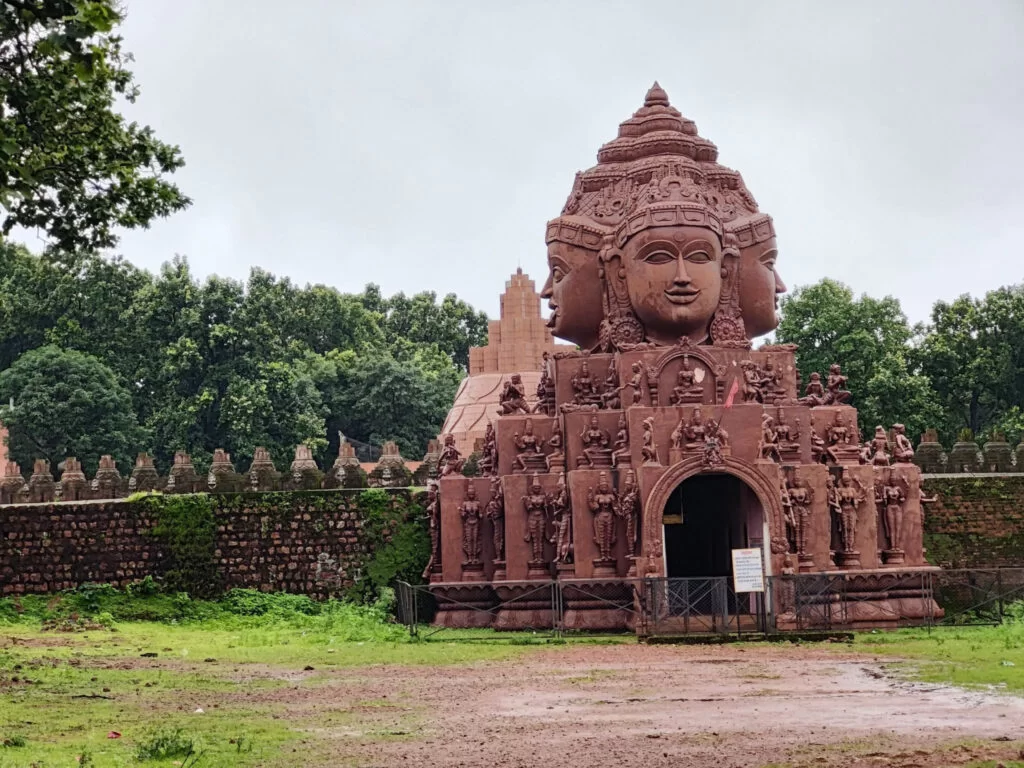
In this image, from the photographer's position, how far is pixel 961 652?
20.7 metres

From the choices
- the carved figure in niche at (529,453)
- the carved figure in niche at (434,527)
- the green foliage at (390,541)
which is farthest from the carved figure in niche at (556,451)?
the green foliage at (390,541)

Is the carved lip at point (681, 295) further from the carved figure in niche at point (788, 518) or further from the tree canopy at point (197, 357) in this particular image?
the tree canopy at point (197, 357)

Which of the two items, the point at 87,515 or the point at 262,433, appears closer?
the point at 87,515

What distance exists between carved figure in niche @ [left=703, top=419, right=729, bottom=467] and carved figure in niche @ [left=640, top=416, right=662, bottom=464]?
861mm

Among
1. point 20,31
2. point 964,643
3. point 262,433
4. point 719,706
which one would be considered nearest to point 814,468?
point 964,643

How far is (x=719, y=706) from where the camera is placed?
50.3 feet

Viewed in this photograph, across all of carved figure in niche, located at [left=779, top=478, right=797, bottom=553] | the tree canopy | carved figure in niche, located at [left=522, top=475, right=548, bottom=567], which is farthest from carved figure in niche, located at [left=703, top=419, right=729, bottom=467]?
the tree canopy

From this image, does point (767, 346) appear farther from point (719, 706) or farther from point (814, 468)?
point (719, 706)

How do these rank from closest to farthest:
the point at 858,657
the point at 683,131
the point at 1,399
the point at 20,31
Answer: the point at 20,31, the point at 858,657, the point at 683,131, the point at 1,399

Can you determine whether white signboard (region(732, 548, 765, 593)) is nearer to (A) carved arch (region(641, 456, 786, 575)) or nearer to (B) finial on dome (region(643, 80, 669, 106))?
(A) carved arch (region(641, 456, 786, 575))

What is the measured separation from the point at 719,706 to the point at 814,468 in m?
12.3

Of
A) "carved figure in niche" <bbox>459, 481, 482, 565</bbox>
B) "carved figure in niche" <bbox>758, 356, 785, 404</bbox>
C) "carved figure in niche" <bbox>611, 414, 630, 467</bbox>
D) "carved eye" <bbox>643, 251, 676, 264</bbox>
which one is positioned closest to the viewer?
"carved figure in niche" <bbox>611, 414, 630, 467</bbox>

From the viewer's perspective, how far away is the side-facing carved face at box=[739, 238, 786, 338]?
1137 inches

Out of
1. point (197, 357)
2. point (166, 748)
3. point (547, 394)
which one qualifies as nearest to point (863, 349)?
point (547, 394)
